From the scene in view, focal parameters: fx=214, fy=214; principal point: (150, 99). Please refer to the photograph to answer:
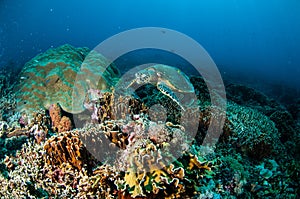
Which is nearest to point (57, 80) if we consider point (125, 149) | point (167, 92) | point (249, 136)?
point (167, 92)

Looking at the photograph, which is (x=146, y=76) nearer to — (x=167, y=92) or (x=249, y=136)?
(x=167, y=92)

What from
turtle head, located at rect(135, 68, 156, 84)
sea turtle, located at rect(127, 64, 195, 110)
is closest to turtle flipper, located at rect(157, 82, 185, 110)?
sea turtle, located at rect(127, 64, 195, 110)

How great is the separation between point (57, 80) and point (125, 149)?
396cm

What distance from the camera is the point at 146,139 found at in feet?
10.5

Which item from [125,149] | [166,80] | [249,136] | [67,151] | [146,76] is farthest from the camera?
[146,76]

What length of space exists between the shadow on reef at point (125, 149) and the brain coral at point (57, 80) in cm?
3

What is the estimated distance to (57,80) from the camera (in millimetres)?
6309

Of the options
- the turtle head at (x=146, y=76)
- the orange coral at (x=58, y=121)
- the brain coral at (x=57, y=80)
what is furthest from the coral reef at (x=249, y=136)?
the orange coral at (x=58, y=121)

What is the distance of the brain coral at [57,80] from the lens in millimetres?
5852

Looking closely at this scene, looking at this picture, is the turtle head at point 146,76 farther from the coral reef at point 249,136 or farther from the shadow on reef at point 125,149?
the coral reef at point 249,136

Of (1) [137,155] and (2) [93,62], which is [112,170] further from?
(2) [93,62]

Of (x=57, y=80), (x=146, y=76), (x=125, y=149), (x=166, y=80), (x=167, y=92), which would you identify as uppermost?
(x=166, y=80)

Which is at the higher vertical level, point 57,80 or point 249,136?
point 249,136

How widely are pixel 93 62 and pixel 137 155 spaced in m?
4.86
